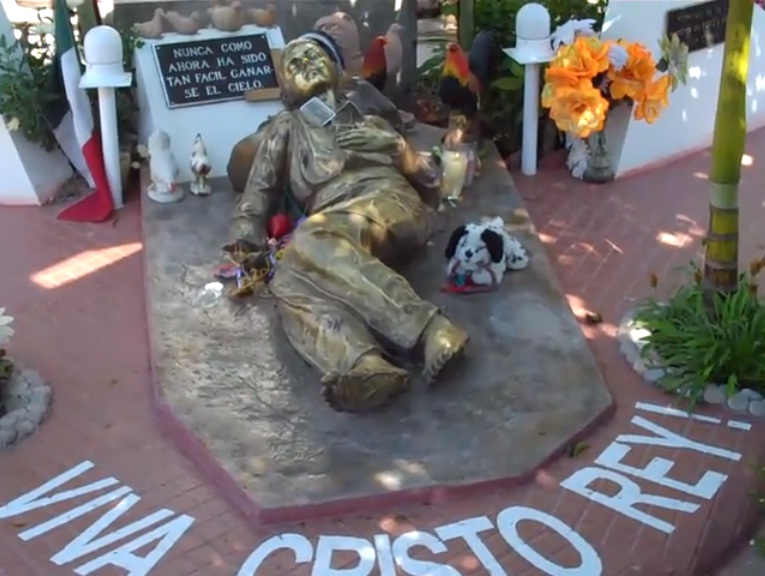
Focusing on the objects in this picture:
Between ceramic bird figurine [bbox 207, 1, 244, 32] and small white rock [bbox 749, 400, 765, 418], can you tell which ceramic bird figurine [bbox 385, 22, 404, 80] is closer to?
ceramic bird figurine [bbox 207, 1, 244, 32]

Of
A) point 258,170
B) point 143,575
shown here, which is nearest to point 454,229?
point 258,170

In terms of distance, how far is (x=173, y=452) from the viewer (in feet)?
15.6

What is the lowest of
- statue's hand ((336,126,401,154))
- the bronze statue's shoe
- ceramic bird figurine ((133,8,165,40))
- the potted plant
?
the potted plant

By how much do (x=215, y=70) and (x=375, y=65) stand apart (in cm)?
99

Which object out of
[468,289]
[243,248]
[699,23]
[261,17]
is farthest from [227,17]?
[699,23]

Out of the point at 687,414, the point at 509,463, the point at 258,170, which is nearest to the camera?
the point at 509,463

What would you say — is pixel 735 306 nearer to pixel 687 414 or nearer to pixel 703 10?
pixel 687 414

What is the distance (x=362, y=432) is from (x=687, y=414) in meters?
1.35

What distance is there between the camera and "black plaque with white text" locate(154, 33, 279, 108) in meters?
7.03

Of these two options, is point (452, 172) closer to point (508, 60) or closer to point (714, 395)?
point (508, 60)

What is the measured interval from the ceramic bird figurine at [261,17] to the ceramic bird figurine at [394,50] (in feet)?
2.40

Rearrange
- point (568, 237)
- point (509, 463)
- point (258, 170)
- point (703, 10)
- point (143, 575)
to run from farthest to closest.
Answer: point (703, 10) < point (568, 237) < point (258, 170) < point (509, 463) < point (143, 575)

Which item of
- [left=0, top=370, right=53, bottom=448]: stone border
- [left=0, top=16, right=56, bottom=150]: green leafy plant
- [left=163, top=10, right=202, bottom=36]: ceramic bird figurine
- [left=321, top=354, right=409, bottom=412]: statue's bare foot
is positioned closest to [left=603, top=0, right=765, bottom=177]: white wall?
[left=163, top=10, right=202, bottom=36]: ceramic bird figurine

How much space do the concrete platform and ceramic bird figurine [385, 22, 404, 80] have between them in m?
1.95
